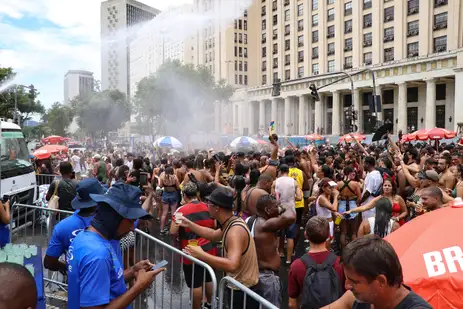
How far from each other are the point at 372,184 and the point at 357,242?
550 centimetres

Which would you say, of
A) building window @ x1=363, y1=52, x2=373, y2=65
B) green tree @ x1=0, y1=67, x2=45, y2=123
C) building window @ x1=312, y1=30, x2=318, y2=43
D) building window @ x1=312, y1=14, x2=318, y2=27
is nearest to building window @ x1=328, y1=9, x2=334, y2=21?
building window @ x1=312, y1=14, x2=318, y2=27

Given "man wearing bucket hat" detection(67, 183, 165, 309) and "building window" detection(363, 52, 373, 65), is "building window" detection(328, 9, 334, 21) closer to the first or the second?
"building window" detection(363, 52, 373, 65)

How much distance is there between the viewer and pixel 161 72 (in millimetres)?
46375

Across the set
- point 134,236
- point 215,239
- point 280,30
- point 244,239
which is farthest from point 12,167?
point 280,30

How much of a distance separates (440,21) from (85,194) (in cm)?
4831

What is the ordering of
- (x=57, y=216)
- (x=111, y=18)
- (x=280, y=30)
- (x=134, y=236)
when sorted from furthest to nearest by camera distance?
(x=111, y=18)
(x=280, y=30)
(x=57, y=216)
(x=134, y=236)

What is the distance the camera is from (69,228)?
3656 millimetres

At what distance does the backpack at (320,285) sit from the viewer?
3.17 m

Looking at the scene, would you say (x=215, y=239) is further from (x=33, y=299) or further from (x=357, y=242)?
(x=33, y=299)

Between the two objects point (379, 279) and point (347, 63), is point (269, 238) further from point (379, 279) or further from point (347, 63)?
point (347, 63)

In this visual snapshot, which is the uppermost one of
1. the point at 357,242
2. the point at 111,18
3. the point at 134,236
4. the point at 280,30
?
the point at 111,18

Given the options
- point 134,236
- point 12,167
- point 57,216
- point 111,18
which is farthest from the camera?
point 111,18

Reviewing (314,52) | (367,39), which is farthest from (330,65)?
(367,39)

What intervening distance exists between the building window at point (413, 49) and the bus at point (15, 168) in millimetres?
45413
